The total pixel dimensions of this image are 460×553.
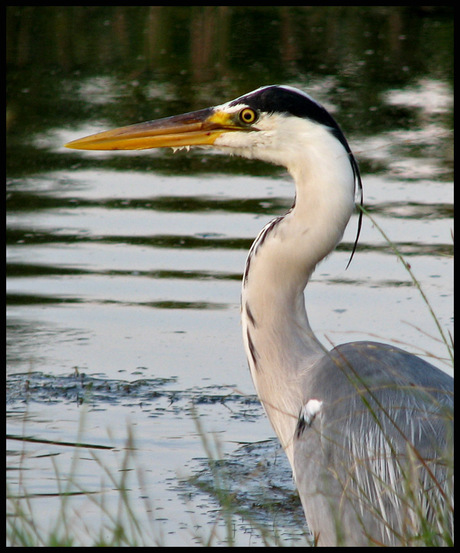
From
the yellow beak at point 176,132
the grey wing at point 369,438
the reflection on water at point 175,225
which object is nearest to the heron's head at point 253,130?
the yellow beak at point 176,132

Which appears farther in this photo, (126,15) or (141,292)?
(126,15)

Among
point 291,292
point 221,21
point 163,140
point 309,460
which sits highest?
point 163,140

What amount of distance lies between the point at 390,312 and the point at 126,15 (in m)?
11.6

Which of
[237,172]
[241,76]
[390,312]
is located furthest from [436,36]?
[390,312]

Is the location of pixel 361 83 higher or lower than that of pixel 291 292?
lower

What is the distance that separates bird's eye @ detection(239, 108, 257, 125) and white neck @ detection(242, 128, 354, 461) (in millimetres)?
256

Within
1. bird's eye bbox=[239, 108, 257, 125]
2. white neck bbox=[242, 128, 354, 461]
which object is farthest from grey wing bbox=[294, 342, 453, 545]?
A: bird's eye bbox=[239, 108, 257, 125]

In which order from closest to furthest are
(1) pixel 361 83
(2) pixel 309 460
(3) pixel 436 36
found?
(2) pixel 309 460
(1) pixel 361 83
(3) pixel 436 36

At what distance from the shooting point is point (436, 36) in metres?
16.5

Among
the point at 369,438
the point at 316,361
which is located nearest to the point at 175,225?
the point at 316,361

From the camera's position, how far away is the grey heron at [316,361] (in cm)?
337

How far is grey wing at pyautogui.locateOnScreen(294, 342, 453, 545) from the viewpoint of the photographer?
10.8 ft

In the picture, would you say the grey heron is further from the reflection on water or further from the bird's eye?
the reflection on water

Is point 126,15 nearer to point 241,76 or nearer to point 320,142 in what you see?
point 241,76
